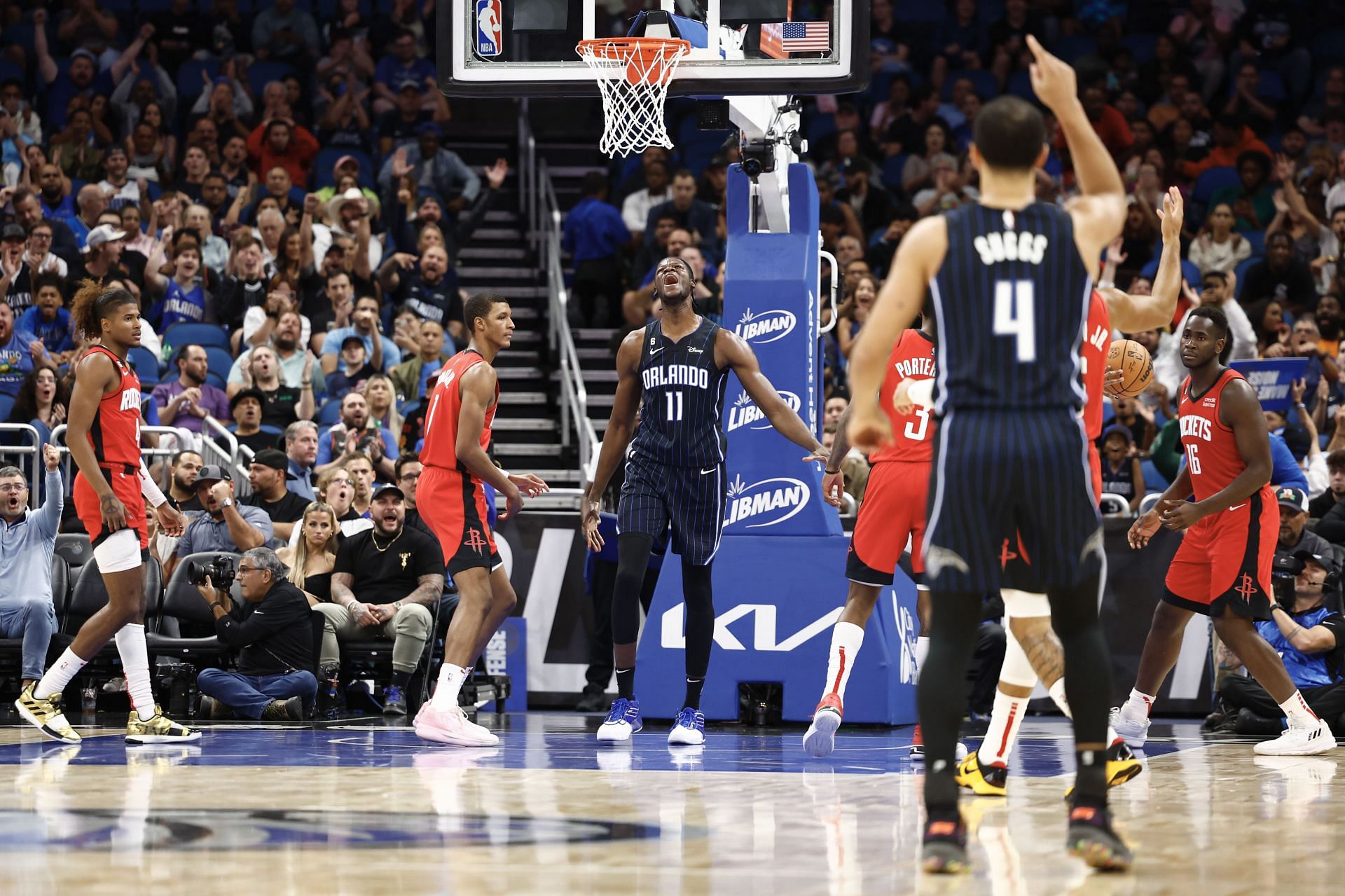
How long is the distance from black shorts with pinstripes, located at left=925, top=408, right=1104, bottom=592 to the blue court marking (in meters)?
2.71

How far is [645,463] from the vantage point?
9.21m

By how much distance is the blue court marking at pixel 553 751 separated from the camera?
24.8ft

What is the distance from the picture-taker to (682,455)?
9141 millimetres

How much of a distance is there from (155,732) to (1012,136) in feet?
19.3

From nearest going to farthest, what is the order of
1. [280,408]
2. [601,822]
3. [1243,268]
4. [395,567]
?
[601,822]
[395,567]
[280,408]
[1243,268]

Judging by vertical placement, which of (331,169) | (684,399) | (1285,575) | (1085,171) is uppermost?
(331,169)

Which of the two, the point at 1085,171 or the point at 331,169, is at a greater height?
the point at 331,169

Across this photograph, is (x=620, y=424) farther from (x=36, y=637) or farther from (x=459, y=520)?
(x=36, y=637)

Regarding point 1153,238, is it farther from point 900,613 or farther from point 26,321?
point 26,321

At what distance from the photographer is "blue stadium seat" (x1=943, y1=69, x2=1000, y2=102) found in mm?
19484

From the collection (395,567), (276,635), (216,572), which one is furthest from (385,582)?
(216,572)

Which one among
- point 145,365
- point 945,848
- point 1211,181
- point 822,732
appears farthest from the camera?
point 1211,181

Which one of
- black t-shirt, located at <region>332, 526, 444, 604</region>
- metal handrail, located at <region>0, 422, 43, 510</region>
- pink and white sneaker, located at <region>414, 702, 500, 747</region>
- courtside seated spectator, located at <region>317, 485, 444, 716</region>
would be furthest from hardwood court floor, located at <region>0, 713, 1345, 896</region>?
metal handrail, located at <region>0, 422, 43, 510</region>

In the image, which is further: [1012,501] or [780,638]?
[780,638]
